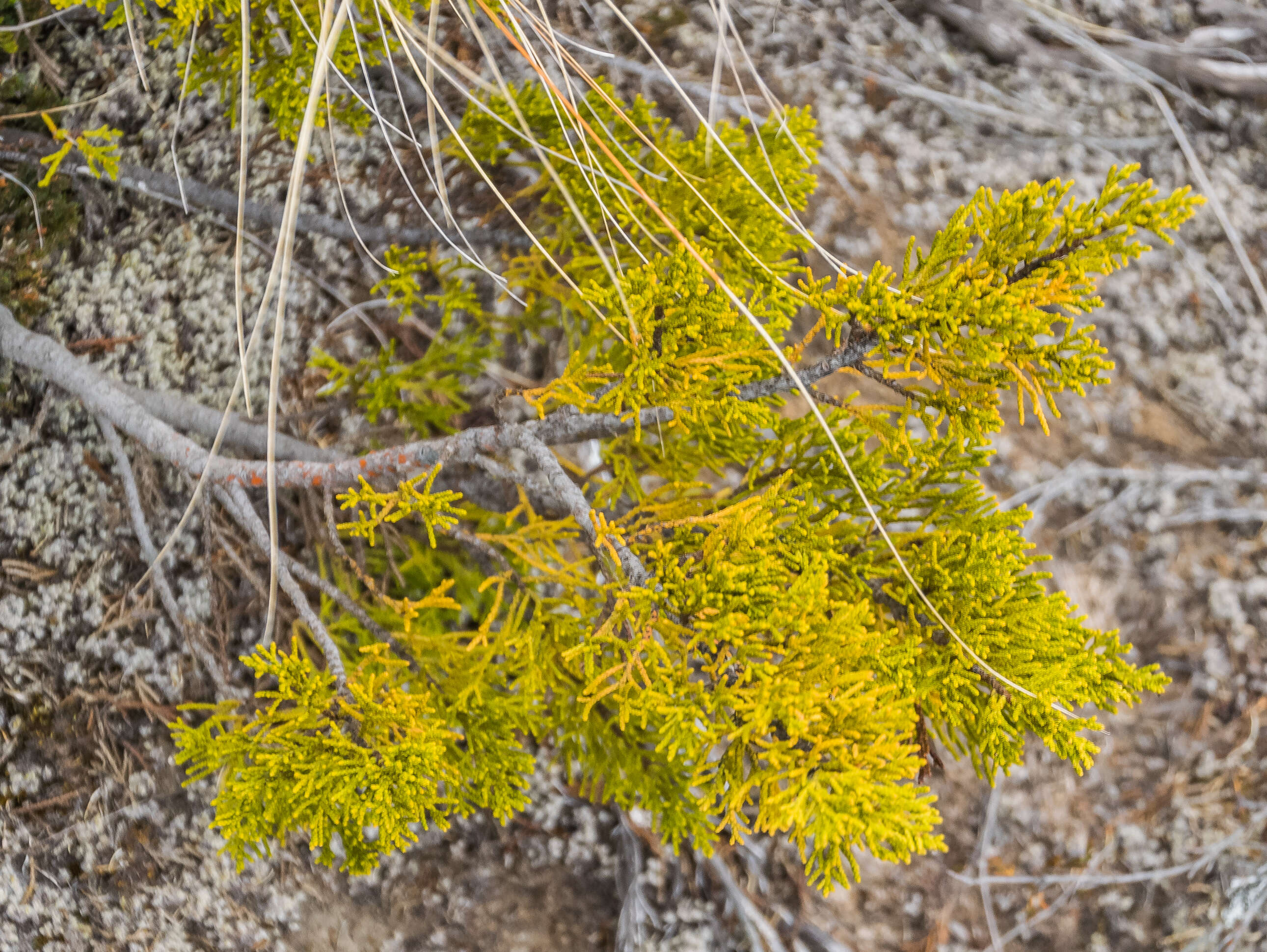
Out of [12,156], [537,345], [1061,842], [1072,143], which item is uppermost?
[12,156]

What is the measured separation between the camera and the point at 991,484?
2.09 metres

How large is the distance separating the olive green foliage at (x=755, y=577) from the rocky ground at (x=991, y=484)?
2.19 feet

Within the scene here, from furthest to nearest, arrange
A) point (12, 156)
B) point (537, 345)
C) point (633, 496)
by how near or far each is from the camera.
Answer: point (537, 345), point (12, 156), point (633, 496)

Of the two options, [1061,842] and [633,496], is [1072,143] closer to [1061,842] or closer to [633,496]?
[633,496]

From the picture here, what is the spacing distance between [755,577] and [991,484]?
1465mm

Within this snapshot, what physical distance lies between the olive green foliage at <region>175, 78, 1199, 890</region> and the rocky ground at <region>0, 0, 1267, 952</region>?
2.19 ft

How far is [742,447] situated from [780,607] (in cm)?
38

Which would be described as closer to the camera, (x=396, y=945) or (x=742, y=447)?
(x=742, y=447)

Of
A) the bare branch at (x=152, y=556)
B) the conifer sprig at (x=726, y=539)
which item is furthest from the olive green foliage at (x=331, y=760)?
the bare branch at (x=152, y=556)

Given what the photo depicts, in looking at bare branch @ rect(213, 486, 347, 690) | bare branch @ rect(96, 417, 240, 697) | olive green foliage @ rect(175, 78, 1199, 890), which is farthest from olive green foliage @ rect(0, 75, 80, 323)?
olive green foliage @ rect(175, 78, 1199, 890)

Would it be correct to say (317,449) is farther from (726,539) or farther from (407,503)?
(726,539)

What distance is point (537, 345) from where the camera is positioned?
2000mm

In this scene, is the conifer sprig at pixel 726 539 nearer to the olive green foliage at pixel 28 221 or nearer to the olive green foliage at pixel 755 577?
the olive green foliage at pixel 755 577

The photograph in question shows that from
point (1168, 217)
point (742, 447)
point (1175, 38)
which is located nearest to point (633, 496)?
point (742, 447)
